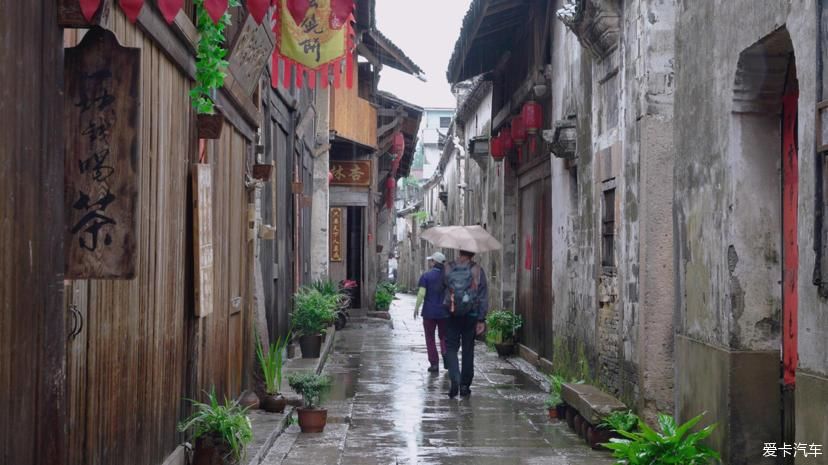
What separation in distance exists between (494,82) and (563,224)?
8425 millimetres

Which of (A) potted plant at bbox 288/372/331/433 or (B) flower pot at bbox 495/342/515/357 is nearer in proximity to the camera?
(A) potted plant at bbox 288/372/331/433

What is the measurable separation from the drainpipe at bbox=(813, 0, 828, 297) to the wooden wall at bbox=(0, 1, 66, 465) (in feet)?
13.1

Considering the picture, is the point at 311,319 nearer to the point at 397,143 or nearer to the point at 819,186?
the point at 819,186

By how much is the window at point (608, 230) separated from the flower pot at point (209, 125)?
5199 mm

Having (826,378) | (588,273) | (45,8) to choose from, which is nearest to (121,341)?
(45,8)

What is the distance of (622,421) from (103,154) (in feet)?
21.7

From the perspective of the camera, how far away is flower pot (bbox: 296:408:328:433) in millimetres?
10594

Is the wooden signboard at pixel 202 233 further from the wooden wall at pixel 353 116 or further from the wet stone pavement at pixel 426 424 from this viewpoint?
the wooden wall at pixel 353 116

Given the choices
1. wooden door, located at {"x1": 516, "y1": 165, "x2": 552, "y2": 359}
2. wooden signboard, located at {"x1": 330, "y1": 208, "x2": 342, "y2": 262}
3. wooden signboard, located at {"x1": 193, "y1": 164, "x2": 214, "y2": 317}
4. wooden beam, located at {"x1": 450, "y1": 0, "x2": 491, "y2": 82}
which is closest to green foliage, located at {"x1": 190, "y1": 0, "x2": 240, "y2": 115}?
wooden signboard, located at {"x1": 193, "y1": 164, "x2": 214, "y2": 317}

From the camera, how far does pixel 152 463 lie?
6938mm

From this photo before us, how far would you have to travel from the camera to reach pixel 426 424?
11.6 metres

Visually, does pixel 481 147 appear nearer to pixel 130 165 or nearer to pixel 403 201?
pixel 130 165

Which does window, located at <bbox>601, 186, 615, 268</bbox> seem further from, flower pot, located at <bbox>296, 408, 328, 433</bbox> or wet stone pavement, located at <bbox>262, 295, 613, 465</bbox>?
flower pot, located at <bbox>296, 408, 328, 433</bbox>

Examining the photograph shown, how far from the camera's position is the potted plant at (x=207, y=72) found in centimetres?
798
